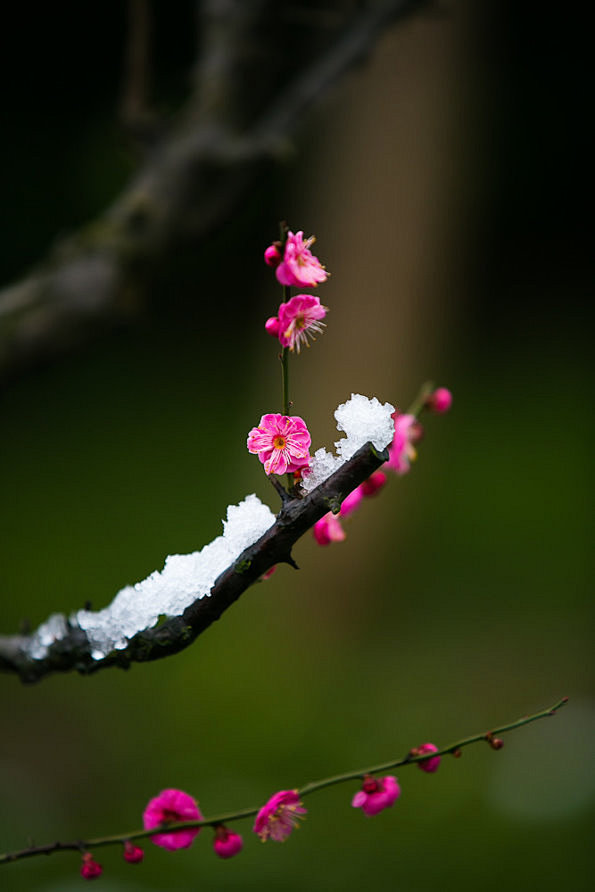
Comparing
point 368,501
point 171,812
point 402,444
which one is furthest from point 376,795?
point 368,501

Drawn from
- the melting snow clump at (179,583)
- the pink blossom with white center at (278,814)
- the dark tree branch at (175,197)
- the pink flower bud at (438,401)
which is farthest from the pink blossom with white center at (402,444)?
the dark tree branch at (175,197)

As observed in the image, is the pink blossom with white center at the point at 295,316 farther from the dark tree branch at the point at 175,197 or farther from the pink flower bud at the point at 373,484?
the dark tree branch at the point at 175,197

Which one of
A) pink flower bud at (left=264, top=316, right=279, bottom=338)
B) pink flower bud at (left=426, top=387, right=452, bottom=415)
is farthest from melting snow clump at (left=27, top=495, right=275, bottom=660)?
pink flower bud at (left=426, top=387, right=452, bottom=415)

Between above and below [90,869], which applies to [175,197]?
above

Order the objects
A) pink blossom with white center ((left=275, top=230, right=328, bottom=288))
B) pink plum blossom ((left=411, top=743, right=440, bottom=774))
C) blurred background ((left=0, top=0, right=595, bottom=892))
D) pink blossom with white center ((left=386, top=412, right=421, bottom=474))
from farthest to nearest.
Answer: blurred background ((left=0, top=0, right=595, bottom=892)), pink blossom with white center ((left=386, top=412, right=421, bottom=474)), pink plum blossom ((left=411, top=743, right=440, bottom=774)), pink blossom with white center ((left=275, top=230, right=328, bottom=288))

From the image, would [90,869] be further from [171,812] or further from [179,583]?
[179,583]

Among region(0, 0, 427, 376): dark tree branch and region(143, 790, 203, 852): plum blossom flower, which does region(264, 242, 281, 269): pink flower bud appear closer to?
region(143, 790, 203, 852): plum blossom flower
